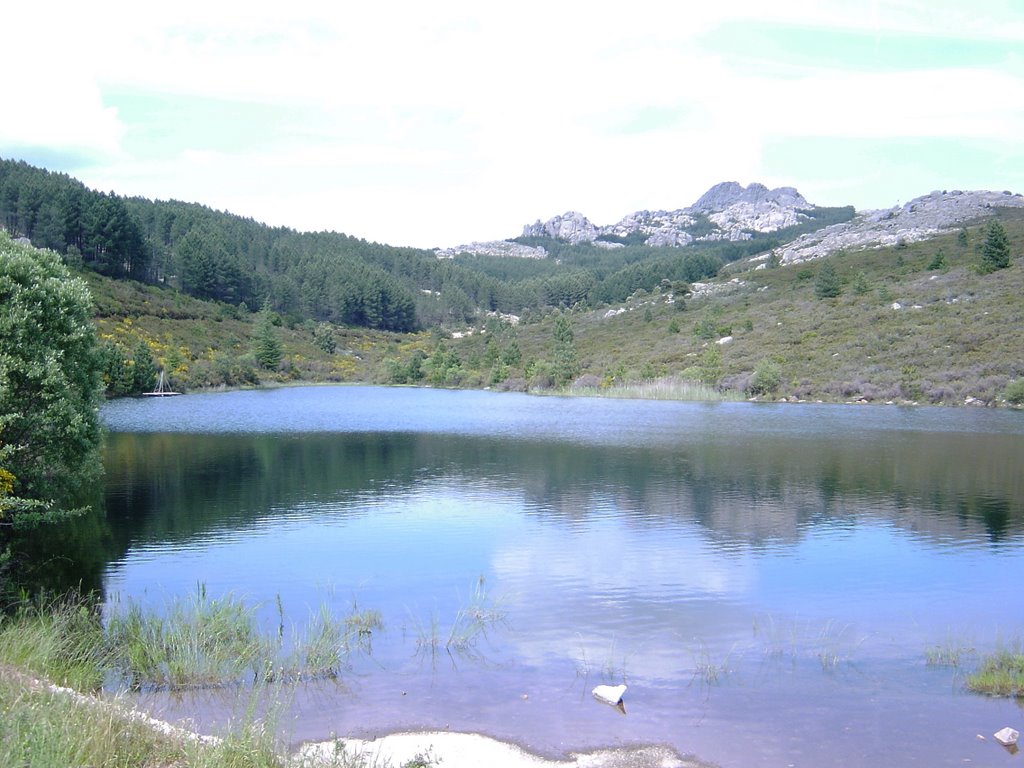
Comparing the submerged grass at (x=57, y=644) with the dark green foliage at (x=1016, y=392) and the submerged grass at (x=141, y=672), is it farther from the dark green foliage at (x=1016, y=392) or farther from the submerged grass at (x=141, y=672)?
the dark green foliage at (x=1016, y=392)

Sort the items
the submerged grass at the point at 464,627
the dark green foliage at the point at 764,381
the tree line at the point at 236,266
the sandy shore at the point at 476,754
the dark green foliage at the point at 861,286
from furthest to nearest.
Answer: the tree line at the point at 236,266 → the dark green foliage at the point at 861,286 → the dark green foliage at the point at 764,381 → the submerged grass at the point at 464,627 → the sandy shore at the point at 476,754

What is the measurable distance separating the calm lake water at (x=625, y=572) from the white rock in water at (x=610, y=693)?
9.6 inches

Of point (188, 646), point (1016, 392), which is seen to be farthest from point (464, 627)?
point (1016, 392)

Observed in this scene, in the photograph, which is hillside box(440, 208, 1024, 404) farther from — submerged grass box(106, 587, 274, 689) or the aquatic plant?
submerged grass box(106, 587, 274, 689)

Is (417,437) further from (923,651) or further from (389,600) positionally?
(923,651)

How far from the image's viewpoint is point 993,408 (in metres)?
63.1

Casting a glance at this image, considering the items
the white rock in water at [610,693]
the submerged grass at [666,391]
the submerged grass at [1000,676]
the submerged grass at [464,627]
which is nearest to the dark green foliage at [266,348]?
the submerged grass at [666,391]

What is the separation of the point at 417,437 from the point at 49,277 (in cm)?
3042

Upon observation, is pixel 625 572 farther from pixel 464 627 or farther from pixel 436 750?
pixel 436 750

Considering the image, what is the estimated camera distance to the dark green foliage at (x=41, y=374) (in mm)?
18656

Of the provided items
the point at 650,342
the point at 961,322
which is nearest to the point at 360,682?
the point at 961,322

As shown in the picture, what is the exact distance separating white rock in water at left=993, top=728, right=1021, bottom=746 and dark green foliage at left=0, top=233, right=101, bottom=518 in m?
18.0

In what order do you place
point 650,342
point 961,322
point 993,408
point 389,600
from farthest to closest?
point 650,342, point 961,322, point 993,408, point 389,600

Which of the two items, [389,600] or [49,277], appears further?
[49,277]
